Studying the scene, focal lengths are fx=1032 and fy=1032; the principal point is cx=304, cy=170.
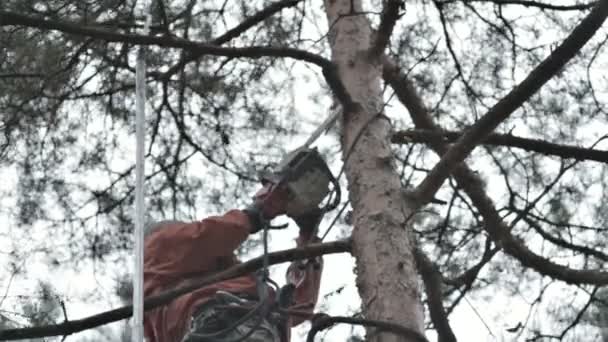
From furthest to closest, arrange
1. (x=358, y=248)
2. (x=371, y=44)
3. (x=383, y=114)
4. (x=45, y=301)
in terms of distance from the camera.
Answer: (x=45, y=301)
(x=371, y=44)
(x=383, y=114)
(x=358, y=248)

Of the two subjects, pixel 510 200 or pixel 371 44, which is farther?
pixel 510 200

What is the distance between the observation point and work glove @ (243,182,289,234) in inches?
120

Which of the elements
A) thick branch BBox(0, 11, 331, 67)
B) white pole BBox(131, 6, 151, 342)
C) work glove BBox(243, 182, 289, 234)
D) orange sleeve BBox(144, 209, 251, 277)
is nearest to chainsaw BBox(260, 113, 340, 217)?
work glove BBox(243, 182, 289, 234)

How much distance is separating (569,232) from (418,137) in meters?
0.87

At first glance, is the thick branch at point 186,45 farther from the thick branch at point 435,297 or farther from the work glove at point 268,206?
the thick branch at point 435,297

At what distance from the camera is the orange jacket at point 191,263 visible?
3.02 metres

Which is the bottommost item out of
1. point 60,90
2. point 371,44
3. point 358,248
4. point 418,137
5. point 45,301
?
point 358,248

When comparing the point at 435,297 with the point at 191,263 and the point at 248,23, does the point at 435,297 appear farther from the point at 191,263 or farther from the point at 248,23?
the point at 248,23

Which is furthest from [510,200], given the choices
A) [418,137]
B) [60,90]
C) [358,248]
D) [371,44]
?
[60,90]

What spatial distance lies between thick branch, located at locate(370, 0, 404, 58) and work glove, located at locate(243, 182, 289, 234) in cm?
60

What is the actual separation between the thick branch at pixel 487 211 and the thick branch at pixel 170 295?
0.60m

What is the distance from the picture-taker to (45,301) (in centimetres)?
407

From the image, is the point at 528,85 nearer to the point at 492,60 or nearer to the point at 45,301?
the point at 492,60

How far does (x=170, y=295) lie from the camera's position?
9.42 ft
